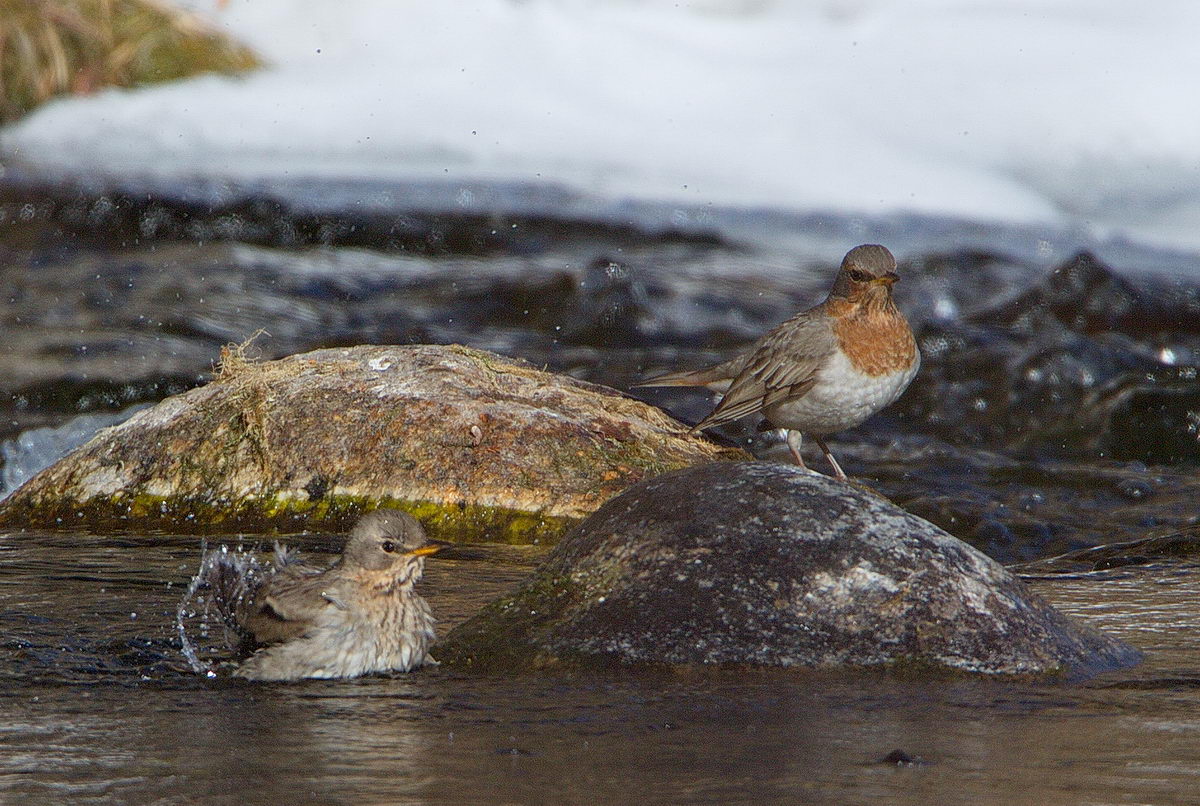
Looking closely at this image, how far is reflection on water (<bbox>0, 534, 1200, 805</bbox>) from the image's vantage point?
3.87 metres

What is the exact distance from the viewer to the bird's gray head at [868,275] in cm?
802

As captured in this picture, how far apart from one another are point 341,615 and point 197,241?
11.2 metres

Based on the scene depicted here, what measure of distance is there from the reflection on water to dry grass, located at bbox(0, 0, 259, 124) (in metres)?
14.1

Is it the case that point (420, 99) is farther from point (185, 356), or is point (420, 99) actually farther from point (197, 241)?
point (185, 356)

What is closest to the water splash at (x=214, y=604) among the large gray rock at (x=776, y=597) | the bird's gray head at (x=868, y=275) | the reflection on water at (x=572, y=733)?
the reflection on water at (x=572, y=733)

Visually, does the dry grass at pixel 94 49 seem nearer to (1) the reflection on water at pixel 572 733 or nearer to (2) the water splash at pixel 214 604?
(2) the water splash at pixel 214 604

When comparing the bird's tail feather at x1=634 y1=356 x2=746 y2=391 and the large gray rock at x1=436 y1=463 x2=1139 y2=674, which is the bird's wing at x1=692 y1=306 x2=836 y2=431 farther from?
the large gray rock at x1=436 y1=463 x2=1139 y2=674

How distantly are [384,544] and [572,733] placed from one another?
139 cm

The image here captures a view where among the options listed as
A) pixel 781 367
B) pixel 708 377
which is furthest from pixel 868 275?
pixel 708 377

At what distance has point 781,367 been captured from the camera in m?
8.16

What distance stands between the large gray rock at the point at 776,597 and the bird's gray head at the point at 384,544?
13.8 inches

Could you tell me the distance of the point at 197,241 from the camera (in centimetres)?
1582

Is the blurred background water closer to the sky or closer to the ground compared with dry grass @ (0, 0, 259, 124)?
closer to the ground

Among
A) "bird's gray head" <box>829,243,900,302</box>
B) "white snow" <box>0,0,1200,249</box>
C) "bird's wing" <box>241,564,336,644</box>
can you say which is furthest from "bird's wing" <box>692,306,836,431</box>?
"white snow" <box>0,0,1200,249</box>
